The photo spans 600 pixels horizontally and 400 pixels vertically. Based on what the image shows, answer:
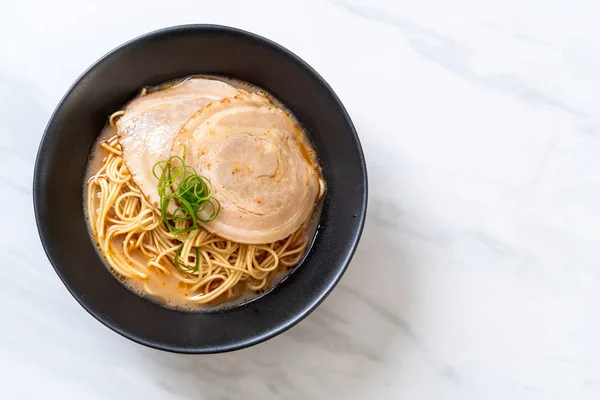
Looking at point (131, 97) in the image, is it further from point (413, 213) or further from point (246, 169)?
point (413, 213)

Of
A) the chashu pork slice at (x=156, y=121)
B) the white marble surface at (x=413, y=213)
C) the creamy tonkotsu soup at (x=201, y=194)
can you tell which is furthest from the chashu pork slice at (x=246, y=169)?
the white marble surface at (x=413, y=213)

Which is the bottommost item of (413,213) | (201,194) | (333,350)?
(333,350)

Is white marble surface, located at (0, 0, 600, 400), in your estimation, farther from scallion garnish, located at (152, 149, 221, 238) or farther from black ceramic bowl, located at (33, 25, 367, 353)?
scallion garnish, located at (152, 149, 221, 238)

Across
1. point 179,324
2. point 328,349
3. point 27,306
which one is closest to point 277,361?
Answer: point 328,349

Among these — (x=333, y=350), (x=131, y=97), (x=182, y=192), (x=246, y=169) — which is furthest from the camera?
(x=333, y=350)

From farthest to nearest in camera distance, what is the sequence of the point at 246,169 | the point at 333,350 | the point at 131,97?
the point at 333,350 < the point at 131,97 < the point at 246,169

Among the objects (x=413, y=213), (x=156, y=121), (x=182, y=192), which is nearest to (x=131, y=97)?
(x=156, y=121)
